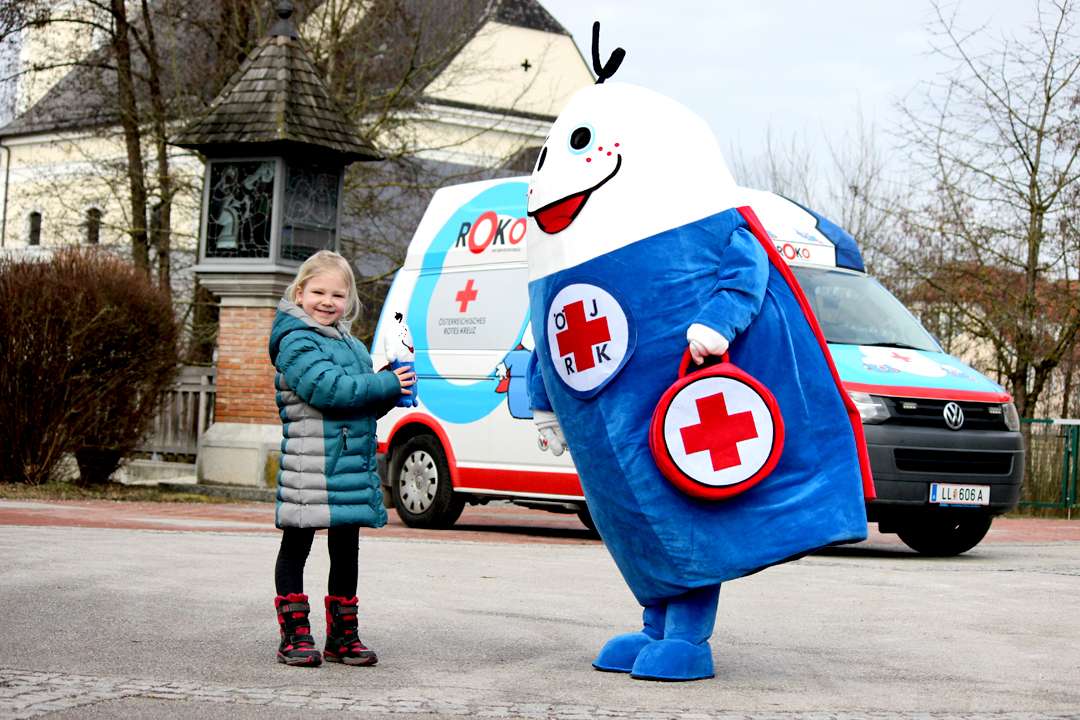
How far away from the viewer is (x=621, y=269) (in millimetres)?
4676

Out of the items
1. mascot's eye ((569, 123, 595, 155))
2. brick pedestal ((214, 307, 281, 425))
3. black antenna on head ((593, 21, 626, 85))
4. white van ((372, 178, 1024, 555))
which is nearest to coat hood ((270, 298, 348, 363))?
mascot's eye ((569, 123, 595, 155))

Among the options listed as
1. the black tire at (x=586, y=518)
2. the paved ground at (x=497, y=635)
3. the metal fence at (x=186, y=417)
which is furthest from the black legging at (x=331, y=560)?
the metal fence at (x=186, y=417)

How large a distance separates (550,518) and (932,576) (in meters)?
6.26

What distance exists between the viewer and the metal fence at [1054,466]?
16.3 m

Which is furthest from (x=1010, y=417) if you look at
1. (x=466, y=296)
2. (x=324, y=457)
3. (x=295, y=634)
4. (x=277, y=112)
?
(x=277, y=112)

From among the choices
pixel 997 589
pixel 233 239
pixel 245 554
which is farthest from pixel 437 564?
pixel 233 239

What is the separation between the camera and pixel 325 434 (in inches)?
187

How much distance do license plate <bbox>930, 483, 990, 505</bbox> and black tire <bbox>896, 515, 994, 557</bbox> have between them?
454 millimetres

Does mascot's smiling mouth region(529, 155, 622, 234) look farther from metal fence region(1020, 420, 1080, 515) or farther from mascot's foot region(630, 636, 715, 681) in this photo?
metal fence region(1020, 420, 1080, 515)

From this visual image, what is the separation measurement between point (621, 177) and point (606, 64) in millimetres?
693

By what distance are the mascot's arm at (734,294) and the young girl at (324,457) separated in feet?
3.76

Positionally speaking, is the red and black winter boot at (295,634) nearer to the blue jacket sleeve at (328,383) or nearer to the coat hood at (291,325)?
the blue jacket sleeve at (328,383)

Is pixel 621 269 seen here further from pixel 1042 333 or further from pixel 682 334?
pixel 1042 333

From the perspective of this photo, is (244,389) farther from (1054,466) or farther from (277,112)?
(1054,466)
